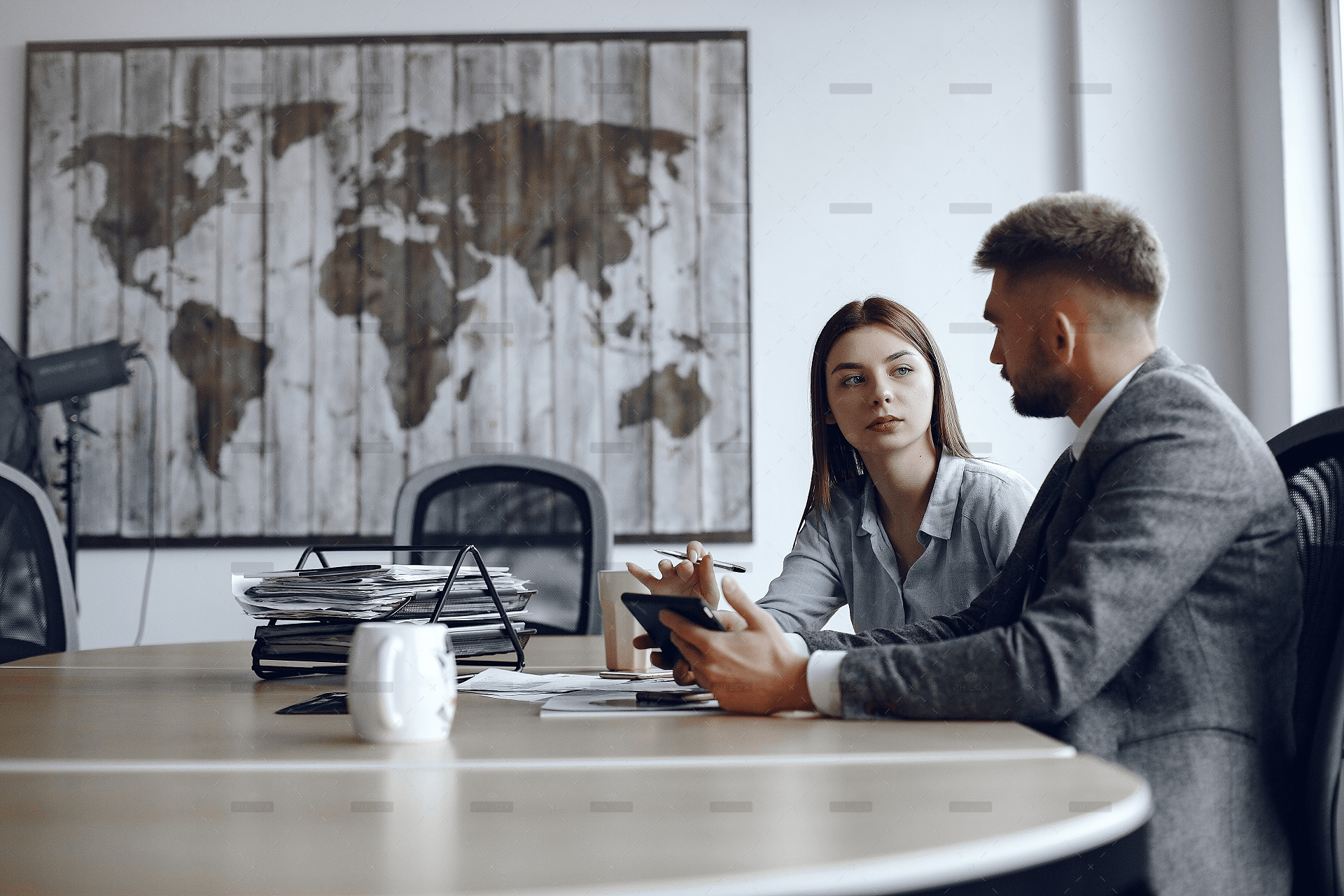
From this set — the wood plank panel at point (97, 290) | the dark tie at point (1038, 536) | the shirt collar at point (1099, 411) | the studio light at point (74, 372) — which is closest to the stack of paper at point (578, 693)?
the dark tie at point (1038, 536)

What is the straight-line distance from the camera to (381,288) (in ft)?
→ 9.88

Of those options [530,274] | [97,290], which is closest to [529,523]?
[530,274]

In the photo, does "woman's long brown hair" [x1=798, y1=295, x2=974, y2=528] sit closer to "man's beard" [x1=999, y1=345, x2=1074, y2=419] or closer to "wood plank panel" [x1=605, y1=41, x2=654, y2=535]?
"man's beard" [x1=999, y1=345, x2=1074, y2=419]

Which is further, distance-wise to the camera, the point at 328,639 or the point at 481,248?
the point at 481,248

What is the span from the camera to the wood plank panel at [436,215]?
2996 mm

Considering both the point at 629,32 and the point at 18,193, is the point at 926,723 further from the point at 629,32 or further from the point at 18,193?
the point at 18,193

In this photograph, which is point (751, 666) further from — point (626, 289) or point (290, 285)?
point (290, 285)

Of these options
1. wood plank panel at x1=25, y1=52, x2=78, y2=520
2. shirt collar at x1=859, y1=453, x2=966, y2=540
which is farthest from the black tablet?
wood plank panel at x1=25, y1=52, x2=78, y2=520

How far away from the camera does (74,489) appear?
111 inches

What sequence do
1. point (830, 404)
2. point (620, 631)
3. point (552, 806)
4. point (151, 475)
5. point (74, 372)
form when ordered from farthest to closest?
point (151, 475) → point (74, 372) → point (830, 404) → point (620, 631) → point (552, 806)

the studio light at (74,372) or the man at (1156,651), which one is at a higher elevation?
the studio light at (74,372)

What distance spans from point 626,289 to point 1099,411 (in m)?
2.04

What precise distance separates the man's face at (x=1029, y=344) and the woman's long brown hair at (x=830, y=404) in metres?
0.49

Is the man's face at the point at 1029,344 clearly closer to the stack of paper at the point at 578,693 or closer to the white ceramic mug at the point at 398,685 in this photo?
the stack of paper at the point at 578,693
